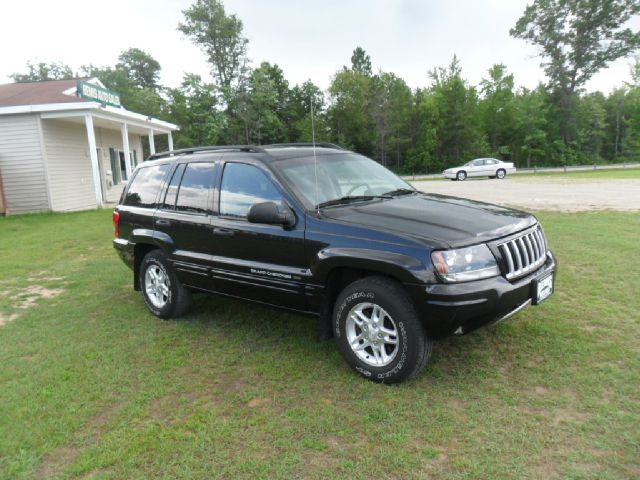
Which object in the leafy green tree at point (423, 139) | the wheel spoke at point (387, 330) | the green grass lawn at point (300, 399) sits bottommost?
the green grass lawn at point (300, 399)

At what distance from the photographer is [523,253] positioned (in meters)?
3.60

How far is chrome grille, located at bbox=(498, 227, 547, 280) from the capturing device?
3.43 meters

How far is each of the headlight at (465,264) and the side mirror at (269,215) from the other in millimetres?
1227

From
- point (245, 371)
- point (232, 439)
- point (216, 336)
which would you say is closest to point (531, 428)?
point (232, 439)

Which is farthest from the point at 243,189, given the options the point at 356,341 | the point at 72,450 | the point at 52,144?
the point at 52,144

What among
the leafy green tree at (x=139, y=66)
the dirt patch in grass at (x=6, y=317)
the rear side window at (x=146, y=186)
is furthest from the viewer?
the leafy green tree at (x=139, y=66)

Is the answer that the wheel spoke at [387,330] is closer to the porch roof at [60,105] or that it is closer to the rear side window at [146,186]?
the rear side window at [146,186]

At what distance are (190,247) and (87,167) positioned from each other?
17.0m

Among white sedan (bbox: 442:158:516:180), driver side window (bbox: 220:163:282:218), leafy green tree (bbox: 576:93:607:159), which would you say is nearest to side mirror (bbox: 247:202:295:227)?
driver side window (bbox: 220:163:282:218)

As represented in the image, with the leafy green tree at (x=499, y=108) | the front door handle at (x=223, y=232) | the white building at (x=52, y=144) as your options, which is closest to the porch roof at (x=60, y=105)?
the white building at (x=52, y=144)

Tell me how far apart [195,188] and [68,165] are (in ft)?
50.7

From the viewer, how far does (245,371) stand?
389cm

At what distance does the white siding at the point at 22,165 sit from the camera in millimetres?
15953

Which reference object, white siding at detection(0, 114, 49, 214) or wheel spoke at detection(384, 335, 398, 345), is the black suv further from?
white siding at detection(0, 114, 49, 214)
